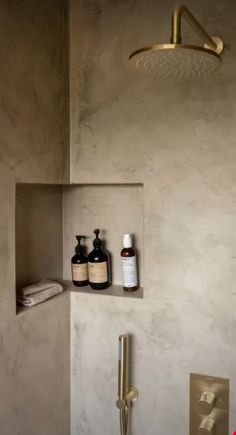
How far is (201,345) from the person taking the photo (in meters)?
1.27

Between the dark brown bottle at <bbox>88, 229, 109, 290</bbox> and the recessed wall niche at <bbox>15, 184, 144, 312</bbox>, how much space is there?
0.10 feet

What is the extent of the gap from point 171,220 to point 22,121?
20.7 inches

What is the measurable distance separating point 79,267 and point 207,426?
0.64 m

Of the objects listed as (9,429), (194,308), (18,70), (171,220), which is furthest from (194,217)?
(9,429)

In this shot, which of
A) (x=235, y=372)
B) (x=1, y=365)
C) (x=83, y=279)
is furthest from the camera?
(x=83, y=279)

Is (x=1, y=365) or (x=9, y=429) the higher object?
(x=1, y=365)

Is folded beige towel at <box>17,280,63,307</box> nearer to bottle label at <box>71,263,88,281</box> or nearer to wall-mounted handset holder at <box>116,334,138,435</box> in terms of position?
bottle label at <box>71,263,88,281</box>

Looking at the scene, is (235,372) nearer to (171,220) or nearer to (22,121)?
(171,220)

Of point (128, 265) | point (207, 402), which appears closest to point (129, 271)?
point (128, 265)

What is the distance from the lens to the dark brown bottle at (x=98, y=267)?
1432 mm

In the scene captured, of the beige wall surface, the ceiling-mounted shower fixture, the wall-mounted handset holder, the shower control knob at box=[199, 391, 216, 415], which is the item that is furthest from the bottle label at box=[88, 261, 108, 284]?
the ceiling-mounted shower fixture

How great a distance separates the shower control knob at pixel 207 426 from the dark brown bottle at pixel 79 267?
0.58 meters

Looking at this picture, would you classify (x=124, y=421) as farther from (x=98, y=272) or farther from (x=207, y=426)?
(x=98, y=272)

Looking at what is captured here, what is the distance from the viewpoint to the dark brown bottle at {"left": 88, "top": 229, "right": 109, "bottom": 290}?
143 cm
